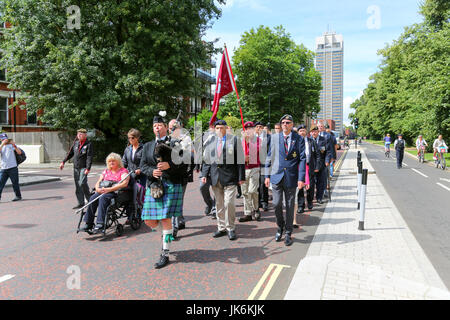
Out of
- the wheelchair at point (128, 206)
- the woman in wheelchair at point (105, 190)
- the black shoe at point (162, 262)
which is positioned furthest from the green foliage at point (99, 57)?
the black shoe at point (162, 262)

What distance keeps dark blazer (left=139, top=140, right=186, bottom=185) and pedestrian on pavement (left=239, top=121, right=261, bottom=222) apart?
2.73 m

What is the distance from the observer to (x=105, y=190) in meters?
6.04

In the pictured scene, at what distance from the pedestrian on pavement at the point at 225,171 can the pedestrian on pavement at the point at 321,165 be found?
12.5 ft

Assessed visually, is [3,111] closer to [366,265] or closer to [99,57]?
[99,57]

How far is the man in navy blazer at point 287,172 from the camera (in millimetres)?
5559

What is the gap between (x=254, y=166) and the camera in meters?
7.43

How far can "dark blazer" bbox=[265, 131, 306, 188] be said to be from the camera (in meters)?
5.55

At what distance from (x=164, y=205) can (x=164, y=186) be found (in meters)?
0.26

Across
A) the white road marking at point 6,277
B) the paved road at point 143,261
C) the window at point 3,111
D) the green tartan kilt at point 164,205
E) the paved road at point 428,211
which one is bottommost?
the paved road at point 428,211

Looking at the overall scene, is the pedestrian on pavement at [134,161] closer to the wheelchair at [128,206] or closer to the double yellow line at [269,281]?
the wheelchair at [128,206]

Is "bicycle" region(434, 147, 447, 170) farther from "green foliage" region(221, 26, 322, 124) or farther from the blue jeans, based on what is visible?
"green foliage" region(221, 26, 322, 124)

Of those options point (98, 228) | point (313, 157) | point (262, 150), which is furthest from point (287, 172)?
point (98, 228)
